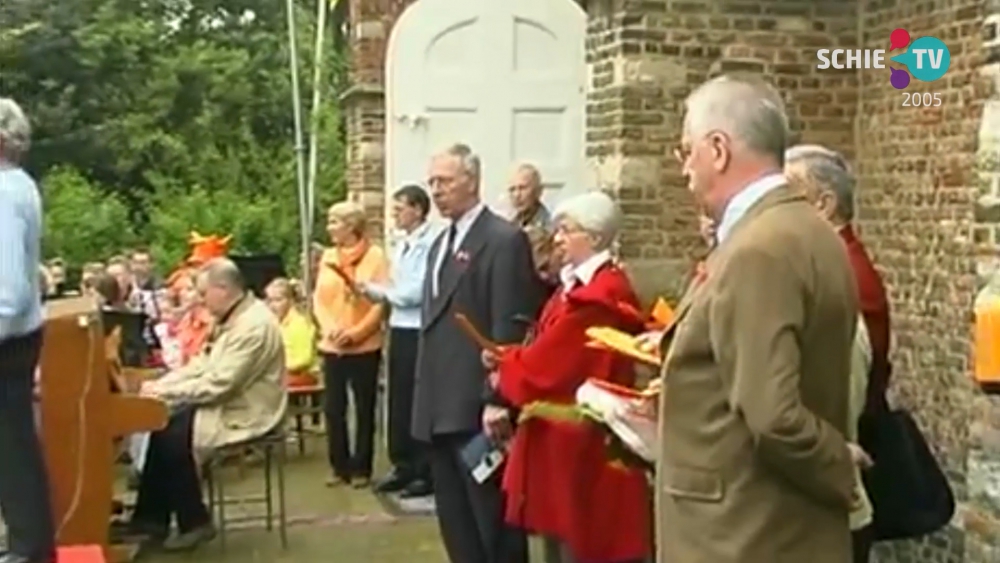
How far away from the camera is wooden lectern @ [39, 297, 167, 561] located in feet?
23.7

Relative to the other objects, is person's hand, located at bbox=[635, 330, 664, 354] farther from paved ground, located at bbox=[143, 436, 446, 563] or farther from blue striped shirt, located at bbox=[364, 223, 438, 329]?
blue striped shirt, located at bbox=[364, 223, 438, 329]

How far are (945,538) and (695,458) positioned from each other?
4.57 meters

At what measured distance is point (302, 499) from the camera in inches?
401

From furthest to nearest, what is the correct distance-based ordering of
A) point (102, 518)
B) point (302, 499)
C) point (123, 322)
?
1. point (123, 322)
2. point (302, 499)
3. point (102, 518)

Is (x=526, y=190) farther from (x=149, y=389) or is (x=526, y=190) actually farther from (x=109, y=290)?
(x=109, y=290)

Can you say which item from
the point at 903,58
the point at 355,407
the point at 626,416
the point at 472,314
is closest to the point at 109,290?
the point at 355,407

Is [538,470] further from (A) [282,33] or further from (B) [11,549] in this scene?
(A) [282,33]

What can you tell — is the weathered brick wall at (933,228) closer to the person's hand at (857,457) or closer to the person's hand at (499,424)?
the person's hand at (499,424)

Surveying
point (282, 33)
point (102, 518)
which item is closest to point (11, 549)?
point (102, 518)

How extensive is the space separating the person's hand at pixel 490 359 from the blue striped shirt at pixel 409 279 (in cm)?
318

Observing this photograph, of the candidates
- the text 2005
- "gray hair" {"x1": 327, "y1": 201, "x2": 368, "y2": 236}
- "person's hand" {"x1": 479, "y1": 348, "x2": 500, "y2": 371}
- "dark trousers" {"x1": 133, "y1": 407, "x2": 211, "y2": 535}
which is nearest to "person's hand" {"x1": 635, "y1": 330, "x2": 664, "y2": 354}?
"person's hand" {"x1": 479, "y1": 348, "x2": 500, "y2": 371}

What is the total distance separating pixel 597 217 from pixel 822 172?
1.13 meters

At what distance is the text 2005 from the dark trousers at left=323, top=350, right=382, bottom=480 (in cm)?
363

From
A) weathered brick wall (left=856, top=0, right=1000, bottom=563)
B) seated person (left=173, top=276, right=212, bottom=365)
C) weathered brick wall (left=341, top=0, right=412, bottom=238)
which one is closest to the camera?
weathered brick wall (left=856, top=0, right=1000, bottom=563)
